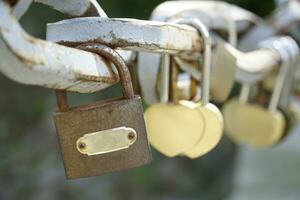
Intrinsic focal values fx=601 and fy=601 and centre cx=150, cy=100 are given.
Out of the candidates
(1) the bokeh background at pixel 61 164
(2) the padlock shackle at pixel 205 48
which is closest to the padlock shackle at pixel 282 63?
(2) the padlock shackle at pixel 205 48

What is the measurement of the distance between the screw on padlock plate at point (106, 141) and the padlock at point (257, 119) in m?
0.36

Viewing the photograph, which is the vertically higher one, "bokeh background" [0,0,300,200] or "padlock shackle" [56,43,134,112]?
"padlock shackle" [56,43,134,112]

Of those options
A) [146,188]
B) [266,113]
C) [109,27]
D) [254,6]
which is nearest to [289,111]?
[266,113]

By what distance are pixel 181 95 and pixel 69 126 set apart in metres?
0.20

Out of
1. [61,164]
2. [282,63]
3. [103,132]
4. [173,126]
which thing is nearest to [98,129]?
[103,132]

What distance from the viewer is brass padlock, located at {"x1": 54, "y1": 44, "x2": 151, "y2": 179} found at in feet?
1.20

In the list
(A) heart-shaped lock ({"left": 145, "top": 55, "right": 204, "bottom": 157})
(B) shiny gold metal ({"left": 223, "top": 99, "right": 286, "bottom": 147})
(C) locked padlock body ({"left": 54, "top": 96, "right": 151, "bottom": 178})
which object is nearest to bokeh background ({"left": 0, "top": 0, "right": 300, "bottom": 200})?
(B) shiny gold metal ({"left": 223, "top": 99, "right": 286, "bottom": 147})

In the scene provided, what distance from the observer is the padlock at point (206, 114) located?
479 mm

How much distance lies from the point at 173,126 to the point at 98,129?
133 mm

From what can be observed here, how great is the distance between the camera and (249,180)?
7.50ft

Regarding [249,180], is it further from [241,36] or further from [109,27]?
[109,27]

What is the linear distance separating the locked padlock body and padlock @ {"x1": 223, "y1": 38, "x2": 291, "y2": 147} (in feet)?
1.16

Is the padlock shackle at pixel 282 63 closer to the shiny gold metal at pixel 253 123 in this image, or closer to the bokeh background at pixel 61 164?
the shiny gold metal at pixel 253 123

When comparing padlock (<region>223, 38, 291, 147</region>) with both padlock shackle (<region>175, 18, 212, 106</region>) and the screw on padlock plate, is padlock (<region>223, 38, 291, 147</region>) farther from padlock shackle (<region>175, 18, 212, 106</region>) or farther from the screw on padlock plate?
the screw on padlock plate
